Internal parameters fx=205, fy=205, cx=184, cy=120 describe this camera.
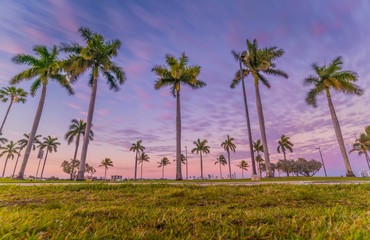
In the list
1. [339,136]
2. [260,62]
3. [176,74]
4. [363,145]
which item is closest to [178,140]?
[176,74]

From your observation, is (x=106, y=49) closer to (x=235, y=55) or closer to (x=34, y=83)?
(x=34, y=83)

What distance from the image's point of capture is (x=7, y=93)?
3831 centimetres

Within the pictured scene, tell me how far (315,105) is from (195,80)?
1815 cm

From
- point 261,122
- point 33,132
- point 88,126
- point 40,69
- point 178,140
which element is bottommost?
point 178,140

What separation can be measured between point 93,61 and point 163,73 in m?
8.76

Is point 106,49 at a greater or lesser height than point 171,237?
greater

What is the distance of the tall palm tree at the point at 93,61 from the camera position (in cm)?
2275

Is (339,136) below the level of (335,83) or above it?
below

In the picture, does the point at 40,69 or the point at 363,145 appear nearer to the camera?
the point at 40,69

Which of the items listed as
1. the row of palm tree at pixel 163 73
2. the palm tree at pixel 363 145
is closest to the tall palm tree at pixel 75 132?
the row of palm tree at pixel 163 73

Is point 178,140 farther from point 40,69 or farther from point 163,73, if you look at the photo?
point 40,69

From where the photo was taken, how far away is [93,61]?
24281 millimetres

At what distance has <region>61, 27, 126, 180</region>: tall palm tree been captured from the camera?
896 inches

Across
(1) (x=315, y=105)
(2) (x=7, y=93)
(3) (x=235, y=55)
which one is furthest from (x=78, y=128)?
(1) (x=315, y=105)
